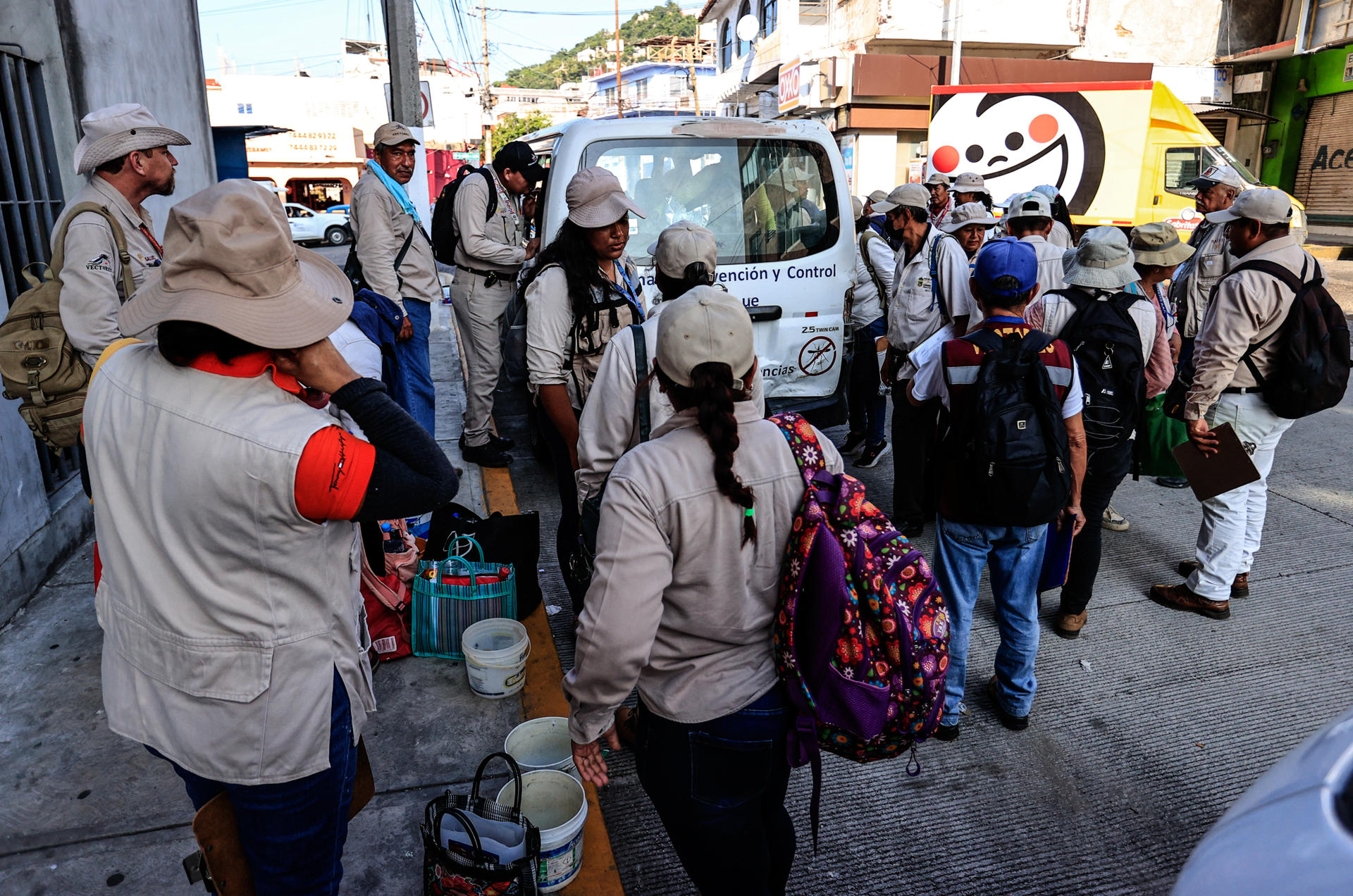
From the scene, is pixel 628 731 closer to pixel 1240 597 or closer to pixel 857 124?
pixel 1240 597

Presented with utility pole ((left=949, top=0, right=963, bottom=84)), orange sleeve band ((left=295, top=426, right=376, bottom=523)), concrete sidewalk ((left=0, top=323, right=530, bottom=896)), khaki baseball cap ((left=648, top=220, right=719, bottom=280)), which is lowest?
concrete sidewalk ((left=0, top=323, right=530, bottom=896))

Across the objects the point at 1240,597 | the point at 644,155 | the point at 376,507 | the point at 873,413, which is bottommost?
the point at 1240,597

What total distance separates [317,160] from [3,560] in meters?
38.3

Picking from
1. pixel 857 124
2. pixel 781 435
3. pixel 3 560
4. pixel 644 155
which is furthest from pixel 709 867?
pixel 857 124

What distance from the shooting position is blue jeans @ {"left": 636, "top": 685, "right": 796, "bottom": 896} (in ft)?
6.19

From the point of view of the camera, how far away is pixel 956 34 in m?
21.8

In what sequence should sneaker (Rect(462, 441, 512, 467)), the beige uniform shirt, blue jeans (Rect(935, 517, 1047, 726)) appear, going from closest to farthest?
Result: blue jeans (Rect(935, 517, 1047, 726))
the beige uniform shirt
sneaker (Rect(462, 441, 512, 467))

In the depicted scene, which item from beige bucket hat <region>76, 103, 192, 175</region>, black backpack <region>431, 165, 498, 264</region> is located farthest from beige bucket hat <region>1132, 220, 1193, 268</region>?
beige bucket hat <region>76, 103, 192, 175</region>

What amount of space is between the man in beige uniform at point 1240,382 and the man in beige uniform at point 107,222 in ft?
14.5

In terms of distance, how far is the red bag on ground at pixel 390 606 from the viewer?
3449 mm

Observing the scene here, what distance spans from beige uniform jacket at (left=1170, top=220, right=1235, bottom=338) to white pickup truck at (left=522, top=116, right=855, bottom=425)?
7.97 feet

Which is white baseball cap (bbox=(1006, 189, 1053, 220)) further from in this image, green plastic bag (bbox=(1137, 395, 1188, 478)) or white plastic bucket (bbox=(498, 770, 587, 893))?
white plastic bucket (bbox=(498, 770, 587, 893))

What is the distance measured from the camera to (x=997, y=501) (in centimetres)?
295

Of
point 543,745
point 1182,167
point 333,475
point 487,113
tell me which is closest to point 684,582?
point 333,475
